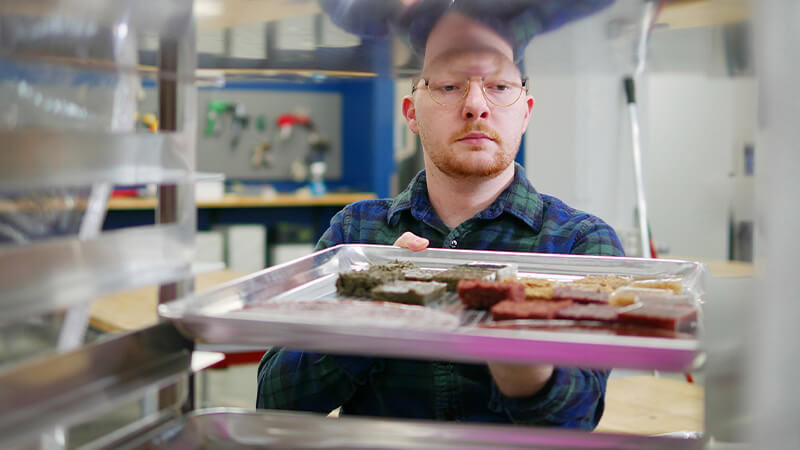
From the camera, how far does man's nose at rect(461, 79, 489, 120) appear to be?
1384 millimetres

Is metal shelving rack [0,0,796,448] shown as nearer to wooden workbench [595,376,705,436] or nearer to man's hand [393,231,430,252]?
man's hand [393,231,430,252]

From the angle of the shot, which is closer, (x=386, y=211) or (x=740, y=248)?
(x=740, y=248)

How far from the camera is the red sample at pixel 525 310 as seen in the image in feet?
2.90

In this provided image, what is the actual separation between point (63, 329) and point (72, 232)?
0.31ft

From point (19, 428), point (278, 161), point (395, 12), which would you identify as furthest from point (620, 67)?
point (278, 161)

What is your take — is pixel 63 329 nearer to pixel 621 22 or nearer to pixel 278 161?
pixel 621 22

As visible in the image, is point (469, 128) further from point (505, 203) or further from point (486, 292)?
point (486, 292)

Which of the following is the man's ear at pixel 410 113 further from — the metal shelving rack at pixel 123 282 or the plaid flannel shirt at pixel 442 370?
the metal shelving rack at pixel 123 282

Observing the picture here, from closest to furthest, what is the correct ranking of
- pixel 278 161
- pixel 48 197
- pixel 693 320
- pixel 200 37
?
pixel 48 197 → pixel 693 320 → pixel 200 37 → pixel 278 161

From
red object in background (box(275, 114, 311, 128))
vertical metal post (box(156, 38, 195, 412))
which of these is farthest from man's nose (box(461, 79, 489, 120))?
red object in background (box(275, 114, 311, 128))

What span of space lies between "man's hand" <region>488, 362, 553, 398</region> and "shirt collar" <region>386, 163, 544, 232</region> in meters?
0.54

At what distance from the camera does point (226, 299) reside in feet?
3.00

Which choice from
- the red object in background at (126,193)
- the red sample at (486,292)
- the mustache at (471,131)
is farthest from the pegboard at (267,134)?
the red sample at (486,292)

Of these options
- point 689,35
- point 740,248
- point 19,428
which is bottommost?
point 19,428
